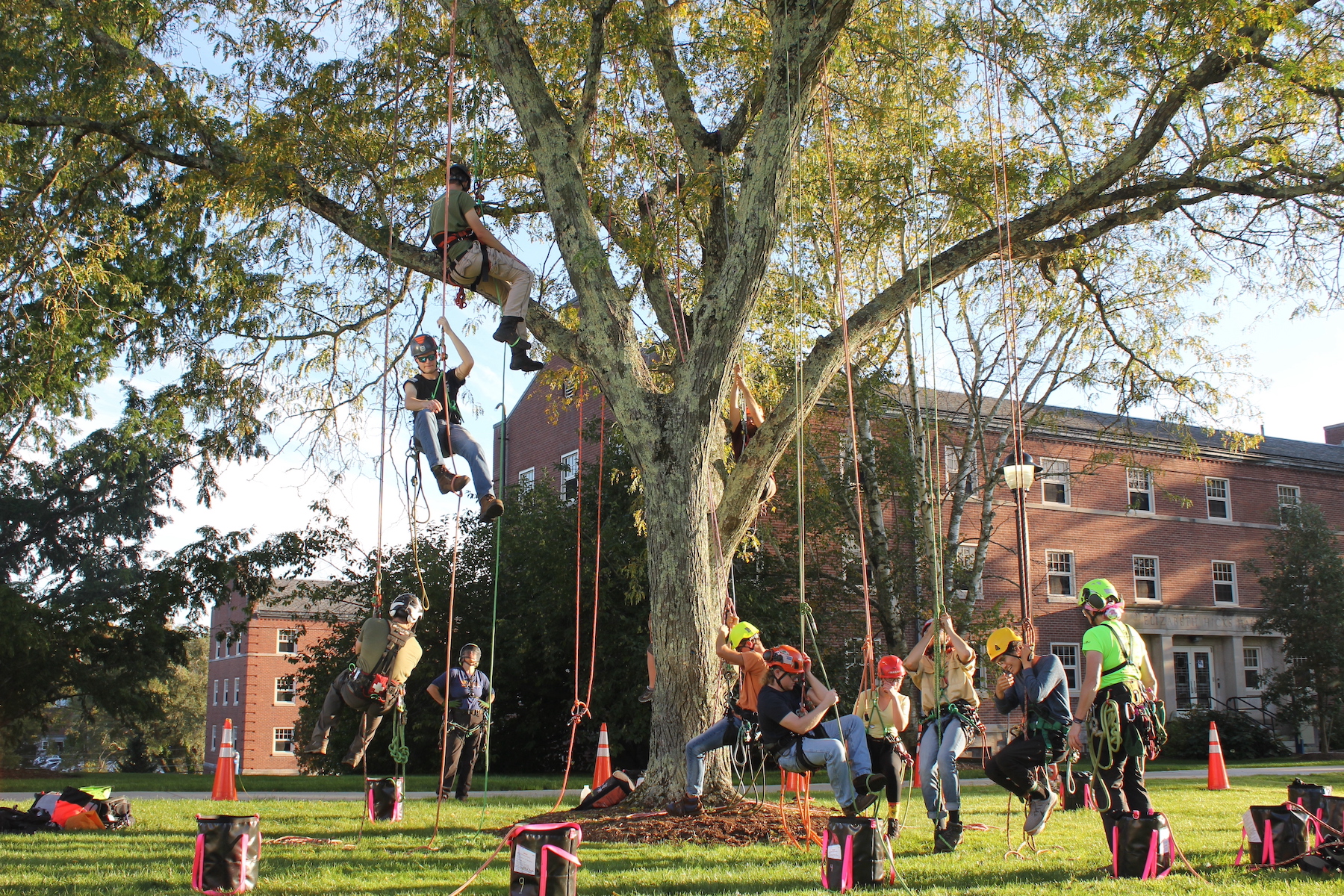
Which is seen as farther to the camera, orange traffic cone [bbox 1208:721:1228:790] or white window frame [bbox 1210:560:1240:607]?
white window frame [bbox 1210:560:1240:607]

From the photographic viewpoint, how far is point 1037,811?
8000 millimetres

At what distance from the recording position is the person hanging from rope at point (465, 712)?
12445 mm

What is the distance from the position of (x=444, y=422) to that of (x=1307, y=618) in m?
30.8

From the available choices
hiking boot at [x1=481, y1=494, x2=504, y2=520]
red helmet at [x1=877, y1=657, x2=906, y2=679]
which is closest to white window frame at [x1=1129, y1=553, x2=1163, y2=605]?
red helmet at [x1=877, y1=657, x2=906, y2=679]

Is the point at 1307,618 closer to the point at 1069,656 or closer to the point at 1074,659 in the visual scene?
the point at 1074,659

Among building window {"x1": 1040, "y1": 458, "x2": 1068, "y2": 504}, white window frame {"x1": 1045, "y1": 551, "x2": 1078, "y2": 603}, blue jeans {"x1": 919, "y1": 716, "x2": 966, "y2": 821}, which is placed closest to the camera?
blue jeans {"x1": 919, "y1": 716, "x2": 966, "y2": 821}

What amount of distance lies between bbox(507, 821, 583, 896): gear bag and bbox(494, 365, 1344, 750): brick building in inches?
947

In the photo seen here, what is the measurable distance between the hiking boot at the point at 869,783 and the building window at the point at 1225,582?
31506 millimetres

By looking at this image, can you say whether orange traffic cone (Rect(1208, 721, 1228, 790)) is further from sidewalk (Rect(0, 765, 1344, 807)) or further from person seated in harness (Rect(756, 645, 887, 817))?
person seated in harness (Rect(756, 645, 887, 817))

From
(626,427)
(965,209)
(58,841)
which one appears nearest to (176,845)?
(58,841)

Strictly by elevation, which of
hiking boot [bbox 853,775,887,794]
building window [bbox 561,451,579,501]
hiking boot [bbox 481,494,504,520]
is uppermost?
building window [bbox 561,451,579,501]

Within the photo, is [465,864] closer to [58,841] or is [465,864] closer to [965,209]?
[58,841]

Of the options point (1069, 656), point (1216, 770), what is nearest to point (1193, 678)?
point (1069, 656)

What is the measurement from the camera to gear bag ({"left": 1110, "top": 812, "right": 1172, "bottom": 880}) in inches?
269
